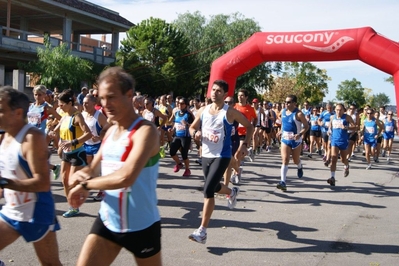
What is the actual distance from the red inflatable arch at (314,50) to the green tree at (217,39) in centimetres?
3261

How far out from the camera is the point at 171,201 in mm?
8227

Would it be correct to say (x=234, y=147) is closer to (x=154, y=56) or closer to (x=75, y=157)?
(x=75, y=157)

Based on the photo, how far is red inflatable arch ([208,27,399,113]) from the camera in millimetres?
12031

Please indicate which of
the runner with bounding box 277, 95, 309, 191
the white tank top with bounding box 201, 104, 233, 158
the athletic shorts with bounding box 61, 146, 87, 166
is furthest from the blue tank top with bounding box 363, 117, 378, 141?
the athletic shorts with bounding box 61, 146, 87, 166

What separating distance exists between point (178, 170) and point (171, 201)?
10.9ft

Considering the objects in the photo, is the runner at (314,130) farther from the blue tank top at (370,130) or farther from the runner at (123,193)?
the runner at (123,193)

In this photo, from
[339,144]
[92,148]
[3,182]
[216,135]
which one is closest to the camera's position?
[3,182]

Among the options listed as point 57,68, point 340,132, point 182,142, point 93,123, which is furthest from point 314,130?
point 57,68

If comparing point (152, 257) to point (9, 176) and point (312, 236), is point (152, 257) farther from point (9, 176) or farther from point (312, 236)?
point (312, 236)

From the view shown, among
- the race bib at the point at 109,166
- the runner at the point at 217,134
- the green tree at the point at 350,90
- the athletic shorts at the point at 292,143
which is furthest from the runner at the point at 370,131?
the green tree at the point at 350,90

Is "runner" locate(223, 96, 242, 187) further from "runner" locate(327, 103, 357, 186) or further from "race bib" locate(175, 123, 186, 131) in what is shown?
"runner" locate(327, 103, 357, 186)

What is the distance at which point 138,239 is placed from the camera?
118 inches

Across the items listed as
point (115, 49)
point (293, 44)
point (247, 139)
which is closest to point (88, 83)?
point (115, 49)

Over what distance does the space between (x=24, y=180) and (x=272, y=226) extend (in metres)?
4.18
